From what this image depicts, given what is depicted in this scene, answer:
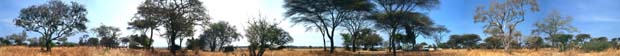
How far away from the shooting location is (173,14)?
29516 mm

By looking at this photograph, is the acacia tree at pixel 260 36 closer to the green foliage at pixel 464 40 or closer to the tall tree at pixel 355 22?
the tall tree at pixel 355 22

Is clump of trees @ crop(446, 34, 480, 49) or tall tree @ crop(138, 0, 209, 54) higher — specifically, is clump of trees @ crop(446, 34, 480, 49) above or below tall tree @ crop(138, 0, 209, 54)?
below

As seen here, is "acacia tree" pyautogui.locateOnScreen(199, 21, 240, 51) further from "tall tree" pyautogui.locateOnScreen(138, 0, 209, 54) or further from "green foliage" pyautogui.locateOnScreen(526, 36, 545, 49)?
"green foliage" pyautogui.locateOnScreen(526, 36, 545, 49)

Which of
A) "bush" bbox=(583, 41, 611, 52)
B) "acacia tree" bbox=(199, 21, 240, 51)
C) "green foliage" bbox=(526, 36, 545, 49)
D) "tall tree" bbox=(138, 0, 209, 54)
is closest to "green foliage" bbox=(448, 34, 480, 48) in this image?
"acacia tree" bbox=(199, 21, 240, 51)

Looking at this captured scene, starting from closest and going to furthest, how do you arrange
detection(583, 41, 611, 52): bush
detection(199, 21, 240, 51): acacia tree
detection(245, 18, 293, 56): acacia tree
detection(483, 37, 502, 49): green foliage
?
detection(245, 18, 293, 56): acacia tree, detection(583, 41, 611, 52): bush, detection(483, 37, 502, 49): green foliage, detection(199, 21, 240, 51): acacia tree

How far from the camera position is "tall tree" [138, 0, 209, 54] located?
2962 centimetres

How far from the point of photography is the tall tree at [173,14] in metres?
29.6

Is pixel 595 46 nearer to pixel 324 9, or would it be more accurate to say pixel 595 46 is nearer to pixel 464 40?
pixel 324 9

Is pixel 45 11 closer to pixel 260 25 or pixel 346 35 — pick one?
pixel 260 25

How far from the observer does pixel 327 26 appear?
34062 mm

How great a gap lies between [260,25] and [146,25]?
389 inches

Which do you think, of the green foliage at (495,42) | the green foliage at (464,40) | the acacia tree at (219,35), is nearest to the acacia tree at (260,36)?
the green foliage at (495,42)

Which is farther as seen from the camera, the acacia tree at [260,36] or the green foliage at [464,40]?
the green foliage at [464,40]

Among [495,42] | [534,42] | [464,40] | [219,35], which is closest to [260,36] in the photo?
[534,42]
